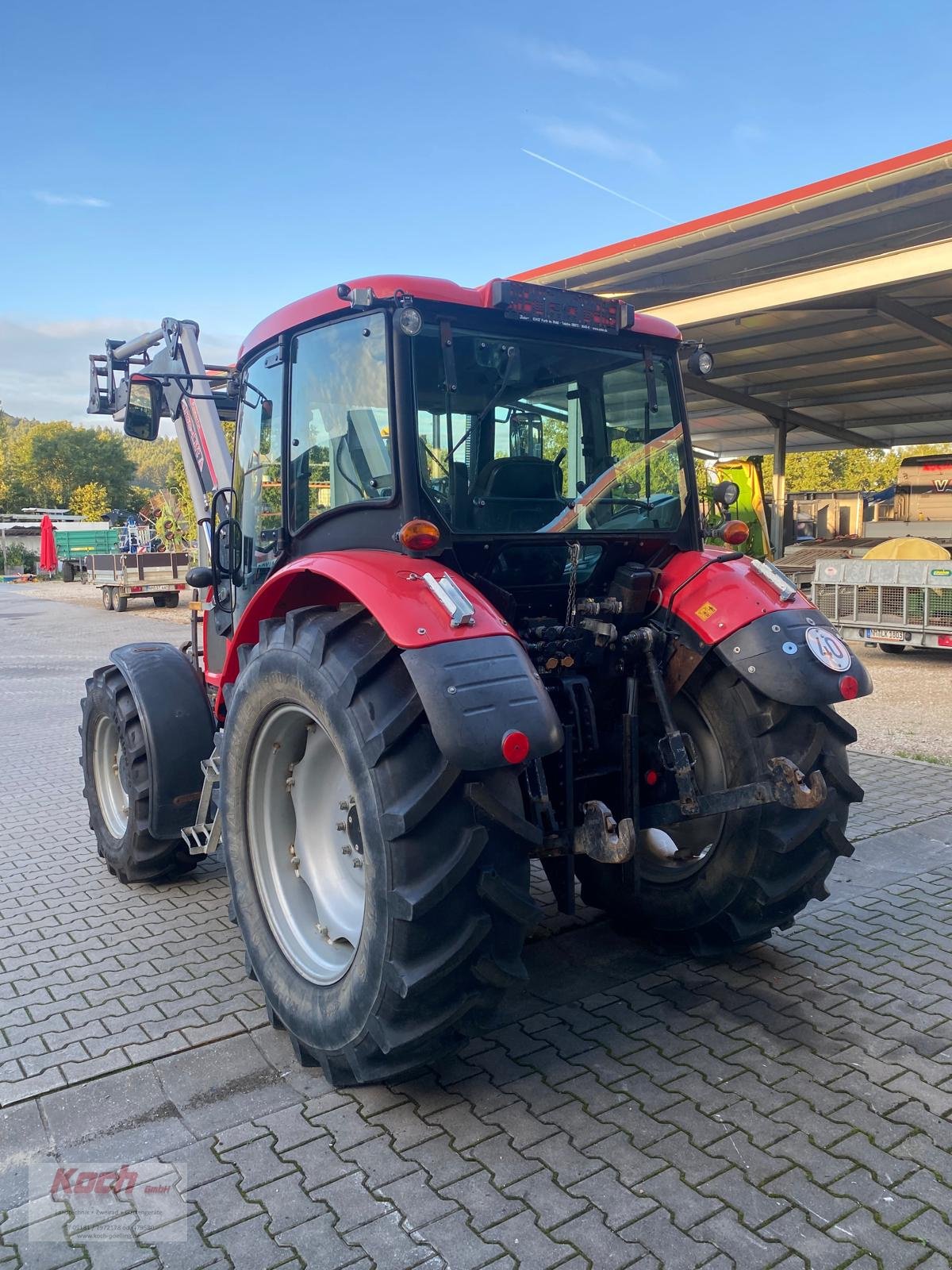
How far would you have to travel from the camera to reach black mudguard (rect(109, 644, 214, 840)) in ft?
14.6

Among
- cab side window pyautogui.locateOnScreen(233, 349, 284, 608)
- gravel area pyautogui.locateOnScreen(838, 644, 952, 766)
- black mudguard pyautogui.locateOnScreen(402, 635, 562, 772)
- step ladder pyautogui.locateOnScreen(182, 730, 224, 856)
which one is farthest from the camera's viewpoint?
gravel area pyautogui.locateOnScreen(838, 644, 952, 766)

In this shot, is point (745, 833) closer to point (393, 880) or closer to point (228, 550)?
point (393, 880)

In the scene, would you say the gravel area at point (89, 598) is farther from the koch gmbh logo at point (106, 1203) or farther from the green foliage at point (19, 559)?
the koch gmbh logo at point (106, 1203)

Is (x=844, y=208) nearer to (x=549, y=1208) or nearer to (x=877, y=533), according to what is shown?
(x=877, y=533)

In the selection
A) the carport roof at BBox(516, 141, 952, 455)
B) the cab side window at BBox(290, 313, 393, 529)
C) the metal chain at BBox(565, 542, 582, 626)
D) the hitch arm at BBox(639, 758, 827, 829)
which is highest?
the carport roof at BBox(516, 141, 952, 455)

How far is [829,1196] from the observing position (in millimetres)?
2480

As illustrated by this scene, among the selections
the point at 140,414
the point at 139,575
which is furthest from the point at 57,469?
the point at 140,414

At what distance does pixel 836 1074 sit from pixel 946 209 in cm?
1169

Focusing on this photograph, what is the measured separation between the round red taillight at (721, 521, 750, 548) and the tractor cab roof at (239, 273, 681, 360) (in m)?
0.77

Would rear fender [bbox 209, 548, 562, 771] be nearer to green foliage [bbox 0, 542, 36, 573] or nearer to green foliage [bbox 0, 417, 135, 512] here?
green foliage [bbox 0, 542, 36, 573]

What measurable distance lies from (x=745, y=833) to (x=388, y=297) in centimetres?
220

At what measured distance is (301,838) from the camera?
136 inches

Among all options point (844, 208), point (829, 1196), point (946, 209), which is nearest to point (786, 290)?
point (844, 208)

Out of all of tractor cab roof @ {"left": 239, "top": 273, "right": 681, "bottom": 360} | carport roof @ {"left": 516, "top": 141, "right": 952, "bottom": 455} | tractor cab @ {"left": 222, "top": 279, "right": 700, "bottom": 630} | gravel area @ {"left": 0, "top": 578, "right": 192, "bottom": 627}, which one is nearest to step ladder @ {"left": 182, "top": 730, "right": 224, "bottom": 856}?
tractor cab @ {"left": 222, "top": 279, "right": 700, "bottom": 630}
